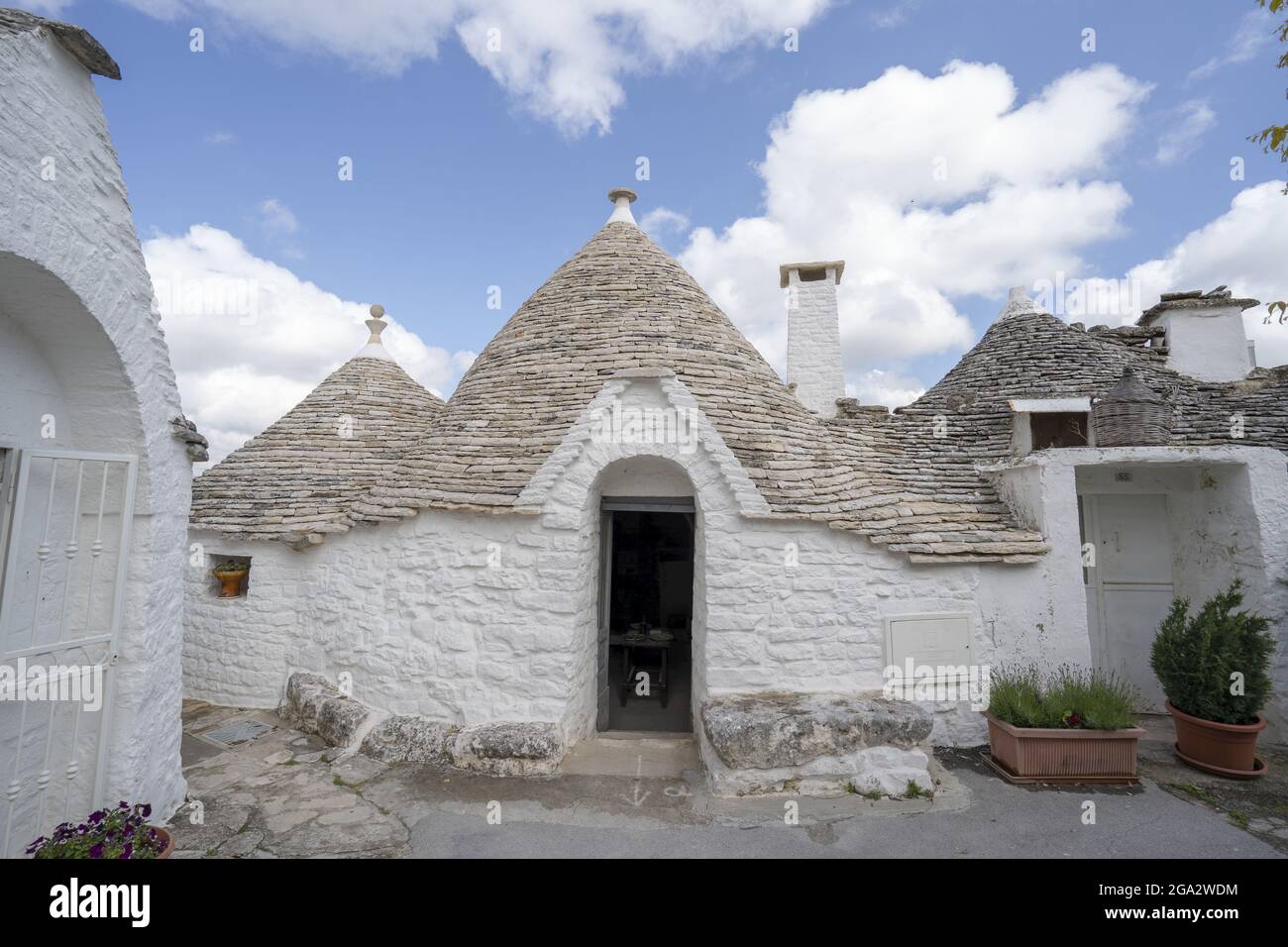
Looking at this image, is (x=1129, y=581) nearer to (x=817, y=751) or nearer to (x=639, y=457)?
(x=817, y=751)

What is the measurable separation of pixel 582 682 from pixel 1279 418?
8572mm

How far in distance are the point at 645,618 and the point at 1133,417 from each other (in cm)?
708

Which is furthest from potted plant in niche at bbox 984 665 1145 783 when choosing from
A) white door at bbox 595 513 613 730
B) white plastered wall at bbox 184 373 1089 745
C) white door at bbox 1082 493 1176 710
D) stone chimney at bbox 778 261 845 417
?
stone chimney at bbox 778 261 845 417

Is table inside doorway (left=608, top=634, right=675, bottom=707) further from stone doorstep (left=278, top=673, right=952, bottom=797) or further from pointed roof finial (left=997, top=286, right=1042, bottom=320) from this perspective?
pointed roof finial (left=997, top=286, right=1042, bottom=320)

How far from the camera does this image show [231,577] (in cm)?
636

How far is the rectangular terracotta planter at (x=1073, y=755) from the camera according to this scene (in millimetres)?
4438

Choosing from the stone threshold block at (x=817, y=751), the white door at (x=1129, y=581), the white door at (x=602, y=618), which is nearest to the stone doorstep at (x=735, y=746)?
the stone threshold block at (x=817, y=751)

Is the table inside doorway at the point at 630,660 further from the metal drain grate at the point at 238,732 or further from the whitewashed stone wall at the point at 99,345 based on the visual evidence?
the whitewashed stone wall at the point at 99,345

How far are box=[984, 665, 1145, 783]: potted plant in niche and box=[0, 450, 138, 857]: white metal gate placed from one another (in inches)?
255

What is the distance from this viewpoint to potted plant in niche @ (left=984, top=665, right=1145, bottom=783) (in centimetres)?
444

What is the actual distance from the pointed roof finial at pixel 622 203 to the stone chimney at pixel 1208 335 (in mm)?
8379

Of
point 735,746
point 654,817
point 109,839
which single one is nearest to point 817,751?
point 735,746
